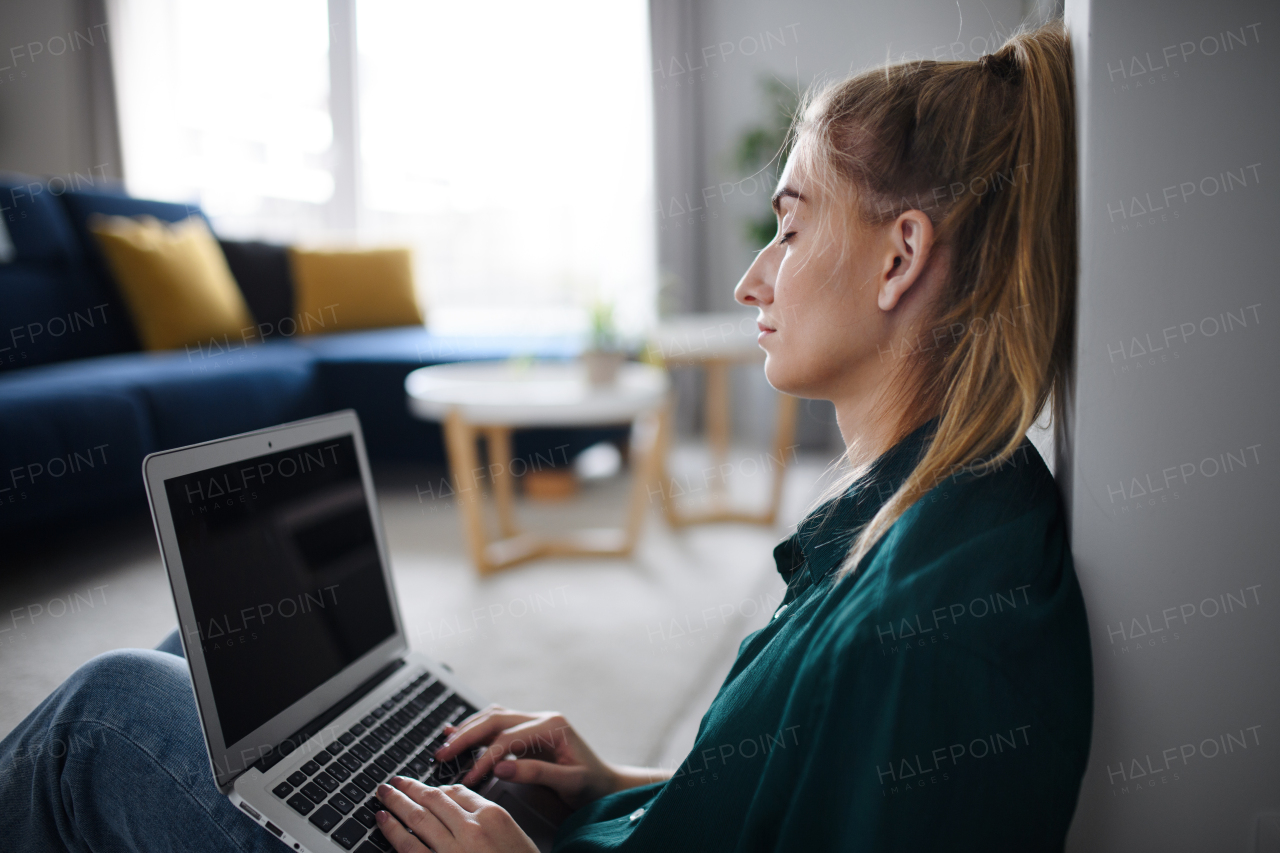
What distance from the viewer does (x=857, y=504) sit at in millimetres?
671

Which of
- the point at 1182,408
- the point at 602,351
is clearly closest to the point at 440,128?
the point at 602,351

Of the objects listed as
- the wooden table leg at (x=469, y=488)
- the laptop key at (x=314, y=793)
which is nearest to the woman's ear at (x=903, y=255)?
the laptop key at (x=314, y=793)

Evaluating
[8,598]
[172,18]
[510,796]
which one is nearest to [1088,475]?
[510,796]

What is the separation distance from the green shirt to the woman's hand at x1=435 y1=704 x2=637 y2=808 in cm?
23

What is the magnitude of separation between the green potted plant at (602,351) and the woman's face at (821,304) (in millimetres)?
1864

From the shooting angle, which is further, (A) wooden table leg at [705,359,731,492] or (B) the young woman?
(A) wooden table leg at [705,359,731,492]

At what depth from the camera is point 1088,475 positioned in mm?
559

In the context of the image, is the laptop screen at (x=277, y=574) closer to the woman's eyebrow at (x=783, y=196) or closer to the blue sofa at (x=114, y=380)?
the woman's eyebrow at (x=783, y=196)

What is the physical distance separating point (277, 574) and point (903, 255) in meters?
0.60

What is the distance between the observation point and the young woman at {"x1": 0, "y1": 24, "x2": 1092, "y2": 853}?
0.49m

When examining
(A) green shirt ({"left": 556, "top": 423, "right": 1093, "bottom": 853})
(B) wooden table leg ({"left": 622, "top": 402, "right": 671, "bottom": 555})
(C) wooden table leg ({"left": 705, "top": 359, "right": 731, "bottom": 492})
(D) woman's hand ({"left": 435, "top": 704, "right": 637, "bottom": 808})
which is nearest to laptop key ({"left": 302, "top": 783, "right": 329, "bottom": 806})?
Answer: (D) woman's hand ({"left": 435, "top": 704, "right": 637, "bottom": 808})

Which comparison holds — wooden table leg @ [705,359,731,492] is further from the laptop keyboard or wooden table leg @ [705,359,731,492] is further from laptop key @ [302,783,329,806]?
laptop key @ [302,783,329,806]

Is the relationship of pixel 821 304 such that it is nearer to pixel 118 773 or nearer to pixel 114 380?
pixel 118 773

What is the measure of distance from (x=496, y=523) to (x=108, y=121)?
141 inches
